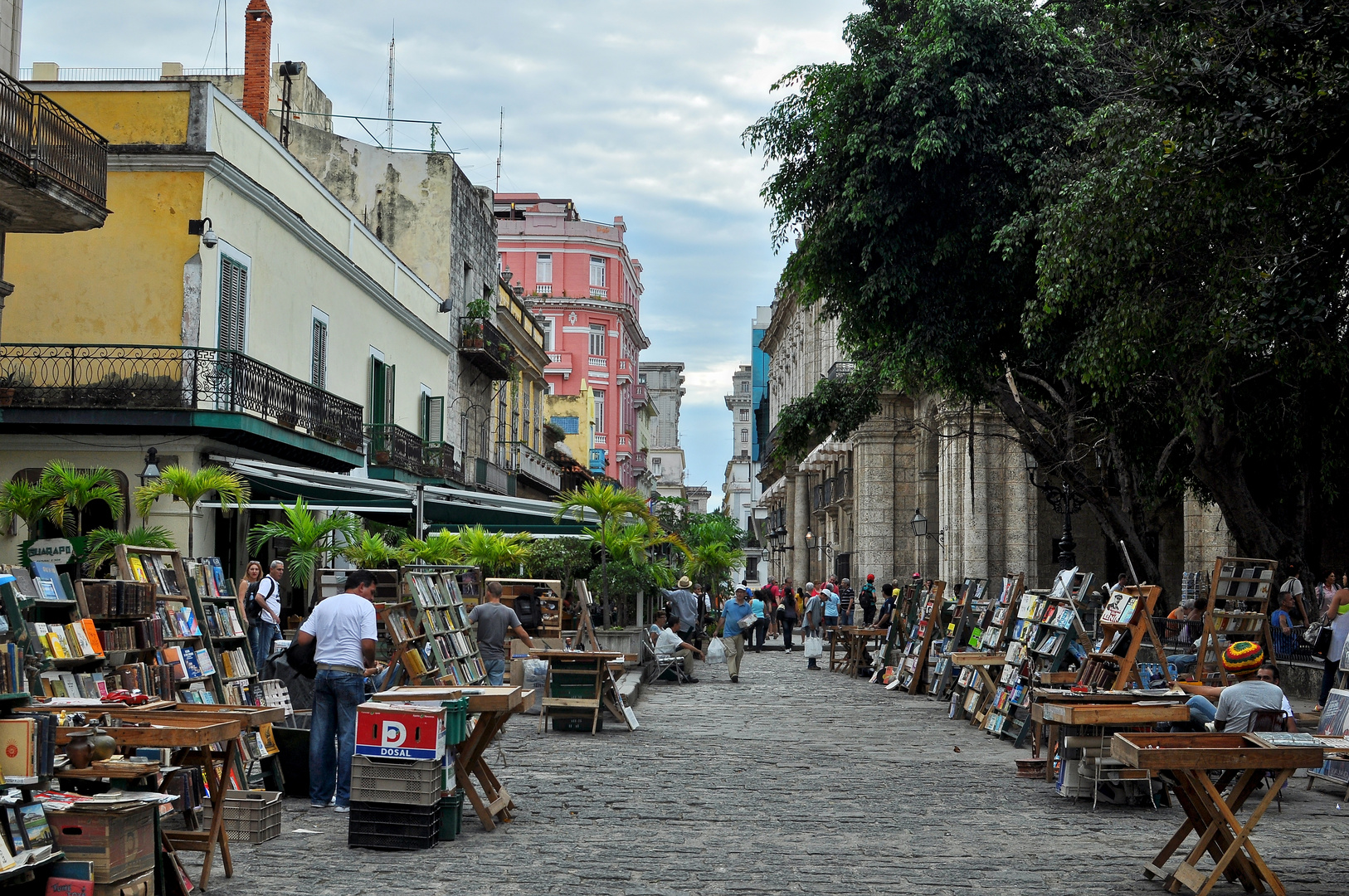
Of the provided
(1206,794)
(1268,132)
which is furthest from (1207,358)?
(1206,794)

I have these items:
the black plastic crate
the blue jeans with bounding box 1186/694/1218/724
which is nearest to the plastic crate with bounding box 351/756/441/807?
the black plastic crate

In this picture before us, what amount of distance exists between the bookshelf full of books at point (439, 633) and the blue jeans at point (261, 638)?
1.89 metres

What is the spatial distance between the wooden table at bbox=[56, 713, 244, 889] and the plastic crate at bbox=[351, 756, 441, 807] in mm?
883

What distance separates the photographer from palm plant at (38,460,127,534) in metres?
15.3

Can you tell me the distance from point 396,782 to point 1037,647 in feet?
26.3

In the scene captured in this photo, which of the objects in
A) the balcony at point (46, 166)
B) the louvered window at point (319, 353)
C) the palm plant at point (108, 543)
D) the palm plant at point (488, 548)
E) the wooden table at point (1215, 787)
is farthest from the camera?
the louvered window at point (319, 353)

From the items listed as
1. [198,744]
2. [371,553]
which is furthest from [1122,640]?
[198,744]

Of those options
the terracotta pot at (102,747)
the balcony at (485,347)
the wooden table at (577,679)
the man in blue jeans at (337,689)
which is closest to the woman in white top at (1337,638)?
the wooden table at (577,679)

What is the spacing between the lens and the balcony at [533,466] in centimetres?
4028

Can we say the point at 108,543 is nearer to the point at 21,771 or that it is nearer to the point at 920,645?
the point at 21,771

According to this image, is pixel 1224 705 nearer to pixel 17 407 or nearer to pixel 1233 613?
pixel 1233 613

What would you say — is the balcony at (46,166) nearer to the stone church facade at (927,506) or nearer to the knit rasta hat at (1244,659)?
the stone church facade at (927,506)

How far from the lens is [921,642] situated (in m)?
19.7

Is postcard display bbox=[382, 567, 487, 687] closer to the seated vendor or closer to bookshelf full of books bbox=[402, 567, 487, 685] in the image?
bookshelf full of books bbox=[402, 567, 487, 685]
